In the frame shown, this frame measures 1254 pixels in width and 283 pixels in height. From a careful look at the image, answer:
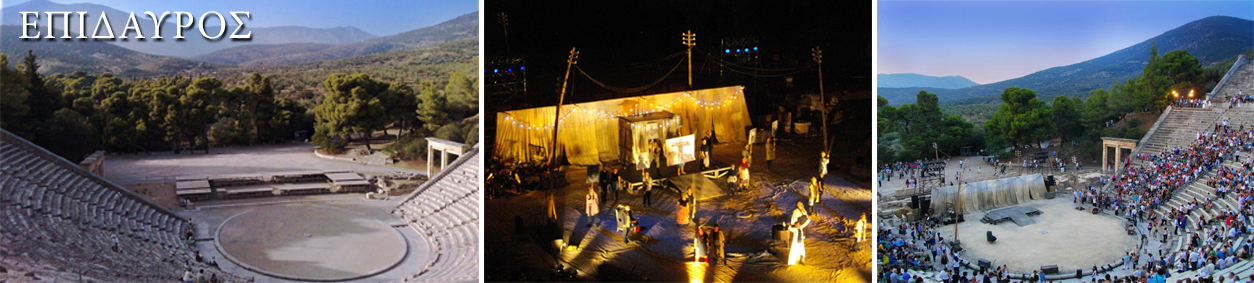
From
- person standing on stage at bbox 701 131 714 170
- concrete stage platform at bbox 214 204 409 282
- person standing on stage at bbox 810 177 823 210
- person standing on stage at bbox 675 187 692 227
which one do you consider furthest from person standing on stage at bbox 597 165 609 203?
concrete stage platform at bbox 214 204 409 282

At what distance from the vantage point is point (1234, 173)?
35.2ft

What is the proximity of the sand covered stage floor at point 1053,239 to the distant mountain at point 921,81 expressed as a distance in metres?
1.80

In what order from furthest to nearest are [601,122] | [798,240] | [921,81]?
[921,81], [601,122], [798,240]

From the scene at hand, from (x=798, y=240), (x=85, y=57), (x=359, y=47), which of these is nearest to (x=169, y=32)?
(x=85, y=57)

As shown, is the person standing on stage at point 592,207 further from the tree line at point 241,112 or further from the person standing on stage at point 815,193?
the person standing on stage at point 815,193

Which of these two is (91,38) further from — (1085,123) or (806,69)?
(1085,123)

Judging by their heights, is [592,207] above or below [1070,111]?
below

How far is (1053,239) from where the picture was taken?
35.1 feet

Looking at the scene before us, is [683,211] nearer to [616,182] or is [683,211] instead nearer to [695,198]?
[695,198]

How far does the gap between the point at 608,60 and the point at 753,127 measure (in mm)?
1733

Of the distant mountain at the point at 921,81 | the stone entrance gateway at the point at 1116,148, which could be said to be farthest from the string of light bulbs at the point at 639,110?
the stone entrance gateway at the point at 1116,148

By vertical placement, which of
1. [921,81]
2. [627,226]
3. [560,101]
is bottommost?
[627,226]

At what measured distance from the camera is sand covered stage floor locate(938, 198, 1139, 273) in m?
10.2

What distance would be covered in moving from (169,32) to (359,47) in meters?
1.92
